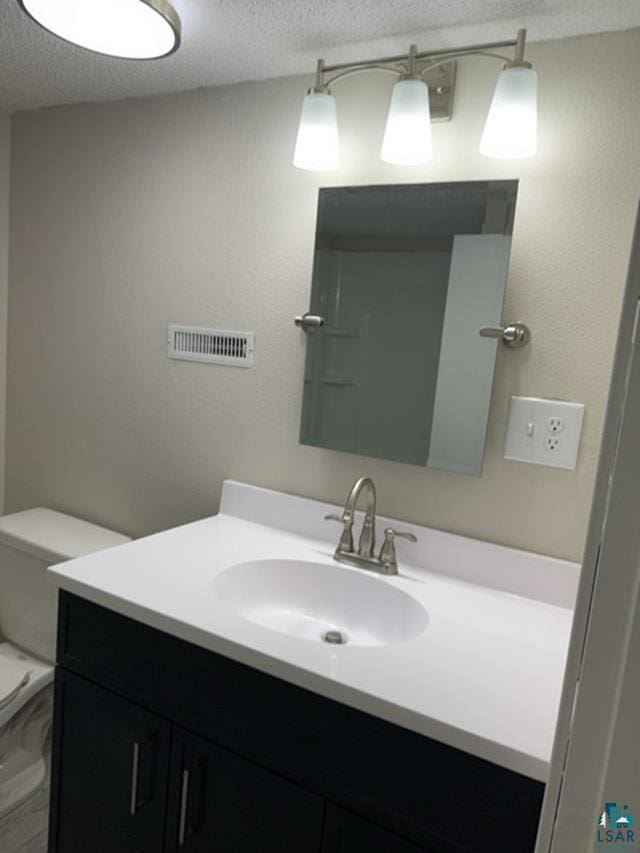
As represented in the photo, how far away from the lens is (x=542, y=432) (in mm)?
1226

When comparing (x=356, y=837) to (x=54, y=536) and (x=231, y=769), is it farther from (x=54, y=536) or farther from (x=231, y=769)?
(x=54, y=536)

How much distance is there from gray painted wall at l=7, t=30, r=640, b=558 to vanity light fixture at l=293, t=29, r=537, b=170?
5 centimetres

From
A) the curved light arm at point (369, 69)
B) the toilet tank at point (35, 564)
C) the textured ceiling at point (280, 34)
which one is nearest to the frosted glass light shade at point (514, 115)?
the textured ceiling at point (280, 34)

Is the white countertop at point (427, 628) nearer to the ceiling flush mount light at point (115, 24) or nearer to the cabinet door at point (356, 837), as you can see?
the cabinet door at point (356, 837)

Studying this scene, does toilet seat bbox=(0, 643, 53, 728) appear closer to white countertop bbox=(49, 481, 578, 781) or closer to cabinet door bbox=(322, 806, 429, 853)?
white countertop bbox=(49, 481, 578, 781)

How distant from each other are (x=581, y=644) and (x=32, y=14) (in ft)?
4.43

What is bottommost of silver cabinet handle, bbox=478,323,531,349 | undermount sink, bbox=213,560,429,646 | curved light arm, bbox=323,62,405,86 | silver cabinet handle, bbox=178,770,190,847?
silver cabinet handle, bbox=178,770,190,847

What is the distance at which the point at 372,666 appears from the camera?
0.92 m

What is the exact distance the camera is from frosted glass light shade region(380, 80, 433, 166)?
1210 millimetres

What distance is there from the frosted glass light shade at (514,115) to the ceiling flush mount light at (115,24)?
25.1 inches

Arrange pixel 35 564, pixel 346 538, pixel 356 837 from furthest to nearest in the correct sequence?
pixel 35 564 → pixel 346 538 → pixel 356 837

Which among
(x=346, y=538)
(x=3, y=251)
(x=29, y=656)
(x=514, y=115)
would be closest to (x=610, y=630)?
(x=346, y=538)

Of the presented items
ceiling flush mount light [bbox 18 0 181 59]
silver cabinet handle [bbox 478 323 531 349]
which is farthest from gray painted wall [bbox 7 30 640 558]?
ceiling flush mount light [bbox 18 0 181 59]

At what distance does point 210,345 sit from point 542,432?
88 centimetres
